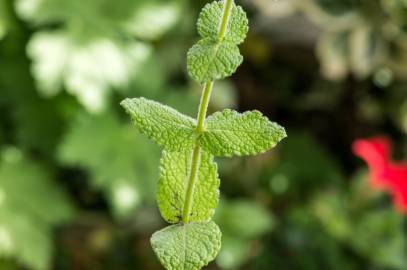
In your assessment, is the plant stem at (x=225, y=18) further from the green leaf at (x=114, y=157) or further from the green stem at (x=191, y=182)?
the green leaf at (x=114, y=157)

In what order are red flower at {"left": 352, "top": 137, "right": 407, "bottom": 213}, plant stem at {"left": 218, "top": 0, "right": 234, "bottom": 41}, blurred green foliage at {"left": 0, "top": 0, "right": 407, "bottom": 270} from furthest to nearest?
1. blurred green foliage at {"left": 0, "top": 0, "right": 407, "bottom": 270}
2. red flower at {"left": 352, "top": 137, "right": 407, "bottom": 213}
3. plant stem at {"left": 218, "top": 0, "right": 234, "bottom": 41}

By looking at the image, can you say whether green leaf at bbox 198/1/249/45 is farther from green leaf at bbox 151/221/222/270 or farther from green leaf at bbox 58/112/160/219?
green leaf at bbox 58/112/160/219

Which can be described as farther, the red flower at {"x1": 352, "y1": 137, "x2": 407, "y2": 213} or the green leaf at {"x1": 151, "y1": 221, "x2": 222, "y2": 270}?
the red flower at {"x1": 352, "y1": 137, "x2": 407, "y2": 213}

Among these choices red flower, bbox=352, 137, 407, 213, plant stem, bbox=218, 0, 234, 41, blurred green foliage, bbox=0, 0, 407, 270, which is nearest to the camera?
plant stem, bbox=218, 0, 234, 41

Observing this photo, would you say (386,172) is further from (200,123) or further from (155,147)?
(200,123)

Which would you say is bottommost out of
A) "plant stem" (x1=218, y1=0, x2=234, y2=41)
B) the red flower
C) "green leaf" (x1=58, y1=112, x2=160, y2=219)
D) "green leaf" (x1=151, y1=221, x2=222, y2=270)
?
"green leaf" (x1=151, y1=221, x2=222, y2=270)

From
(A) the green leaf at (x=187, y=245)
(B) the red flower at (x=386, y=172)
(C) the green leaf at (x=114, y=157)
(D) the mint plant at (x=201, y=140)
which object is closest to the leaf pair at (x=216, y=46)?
(D) the mint plant at (x=201, y=140)

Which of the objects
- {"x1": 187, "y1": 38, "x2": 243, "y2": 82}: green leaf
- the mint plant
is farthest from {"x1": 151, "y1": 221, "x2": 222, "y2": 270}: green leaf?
{"x1": 187, "y1": 38, "x2": 243, "y2": 82}: green leaf
